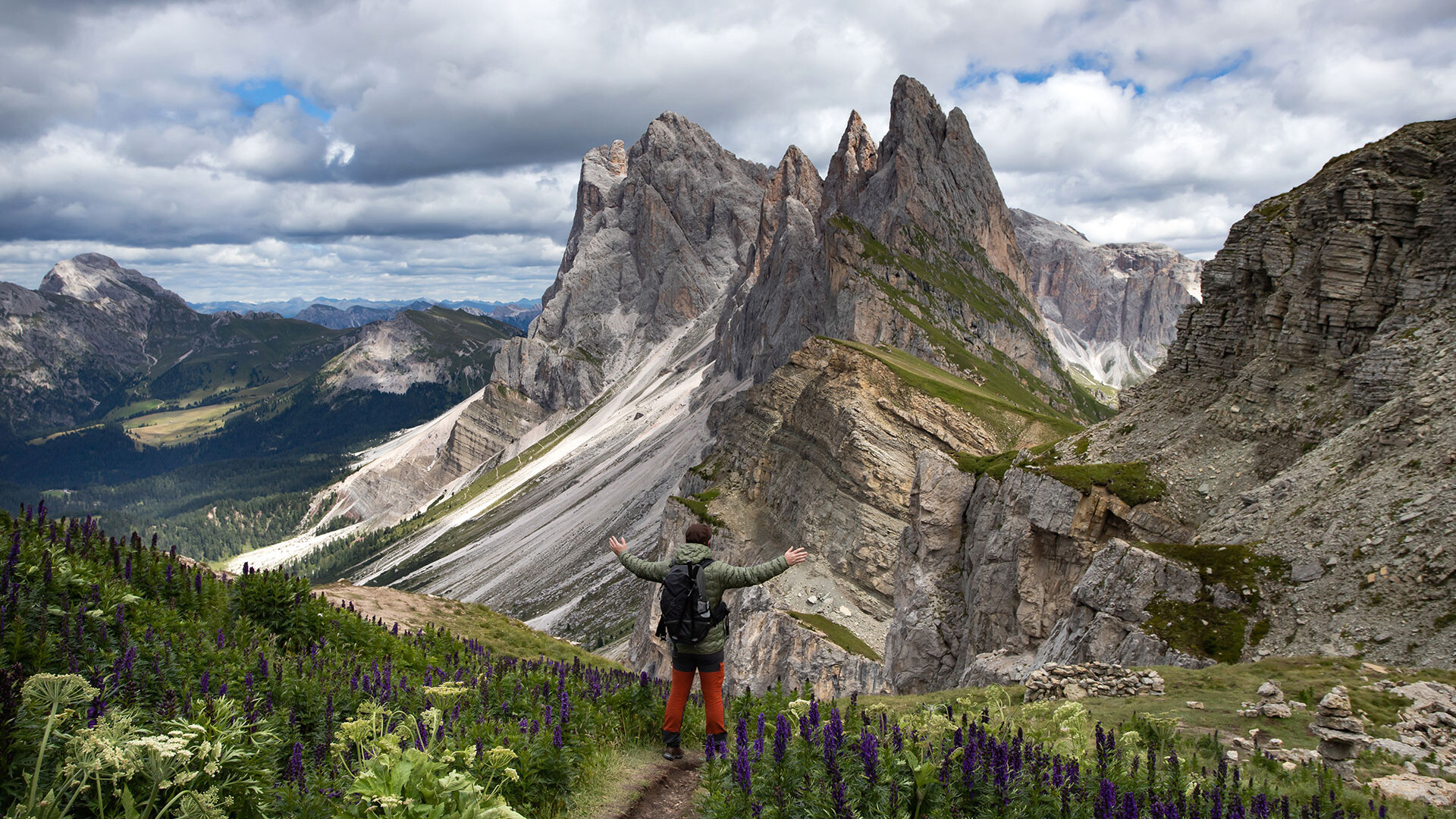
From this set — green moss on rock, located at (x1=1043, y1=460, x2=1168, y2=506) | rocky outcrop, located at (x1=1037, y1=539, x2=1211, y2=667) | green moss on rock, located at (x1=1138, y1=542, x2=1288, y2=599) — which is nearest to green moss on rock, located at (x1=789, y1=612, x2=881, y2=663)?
green moss on rock, located at (x1=1043, y1=460, x2=1168, y2=506)

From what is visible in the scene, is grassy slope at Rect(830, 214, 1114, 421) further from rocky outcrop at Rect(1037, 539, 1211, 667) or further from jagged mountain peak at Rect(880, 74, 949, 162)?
rocky outcrop at Rect(1037, 539, 1211, 667)

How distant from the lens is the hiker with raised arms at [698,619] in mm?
10578

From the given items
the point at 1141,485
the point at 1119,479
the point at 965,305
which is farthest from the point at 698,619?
the point at 965,305

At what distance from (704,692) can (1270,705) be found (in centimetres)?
1120

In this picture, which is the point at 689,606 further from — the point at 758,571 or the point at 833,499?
the point at 833,499

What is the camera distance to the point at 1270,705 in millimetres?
14258

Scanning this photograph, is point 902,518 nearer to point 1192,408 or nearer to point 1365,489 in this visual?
point 1192,408

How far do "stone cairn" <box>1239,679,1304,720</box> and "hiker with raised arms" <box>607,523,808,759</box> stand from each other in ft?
34.0

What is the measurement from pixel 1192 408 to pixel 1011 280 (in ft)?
483

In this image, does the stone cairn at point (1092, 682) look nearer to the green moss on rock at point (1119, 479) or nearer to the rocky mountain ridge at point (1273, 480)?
the rocky mountain ridge at point (1273, 480)

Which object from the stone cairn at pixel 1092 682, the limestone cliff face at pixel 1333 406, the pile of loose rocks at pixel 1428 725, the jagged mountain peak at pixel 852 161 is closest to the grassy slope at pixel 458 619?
the stone cairn at pixel 1092 682

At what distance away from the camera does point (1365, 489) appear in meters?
22.1

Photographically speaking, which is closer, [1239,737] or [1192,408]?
[1239,737]

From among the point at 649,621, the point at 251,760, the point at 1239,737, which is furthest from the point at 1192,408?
the point at 649,621
